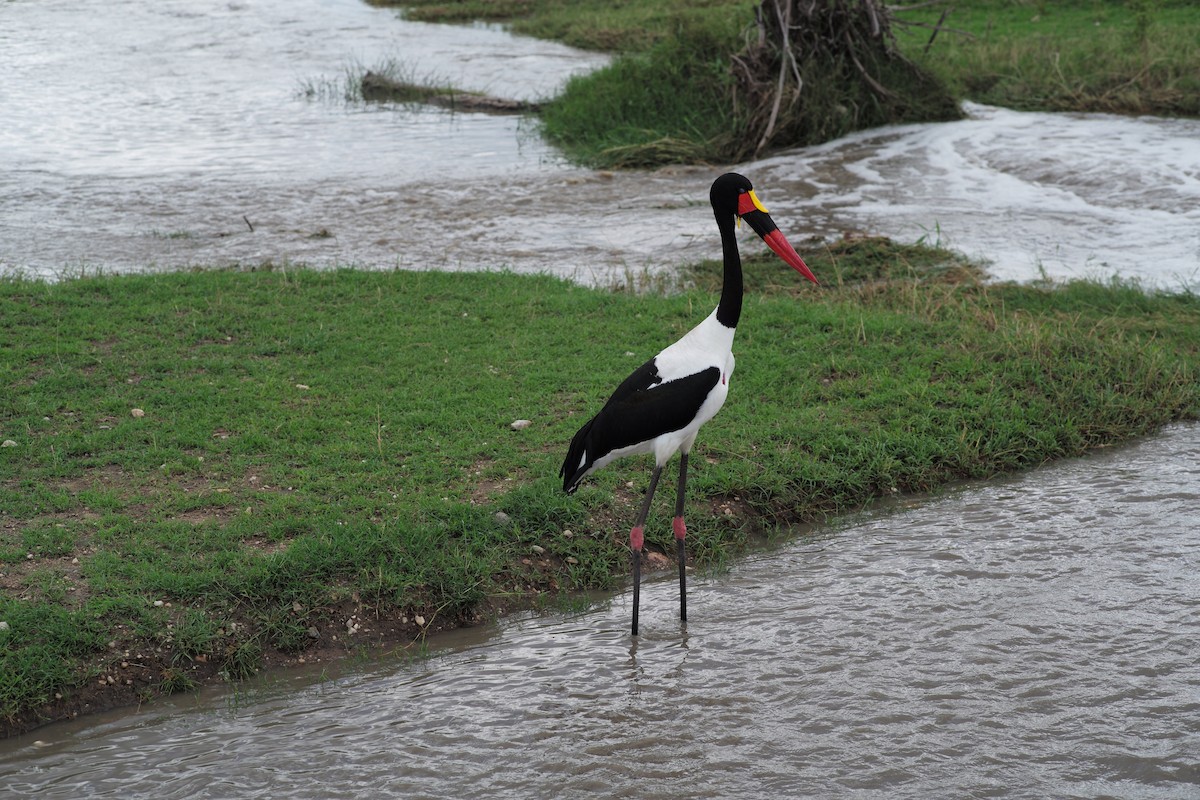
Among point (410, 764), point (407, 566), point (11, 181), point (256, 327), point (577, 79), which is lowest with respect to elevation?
point (410, 764)

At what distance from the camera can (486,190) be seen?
12586mm

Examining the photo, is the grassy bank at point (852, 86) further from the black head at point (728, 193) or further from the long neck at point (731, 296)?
the long neck at point (731, 296)

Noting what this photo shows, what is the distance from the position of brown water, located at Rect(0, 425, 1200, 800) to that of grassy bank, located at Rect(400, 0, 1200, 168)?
8940 millimetres

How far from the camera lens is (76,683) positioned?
440 cm

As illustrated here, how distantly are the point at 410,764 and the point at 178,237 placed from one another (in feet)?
25.6

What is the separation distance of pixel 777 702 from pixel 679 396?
1.24 metres

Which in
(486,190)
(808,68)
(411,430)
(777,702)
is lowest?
(777,702)

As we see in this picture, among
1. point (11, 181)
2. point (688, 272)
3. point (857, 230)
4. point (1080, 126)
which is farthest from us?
point (1080, 126)

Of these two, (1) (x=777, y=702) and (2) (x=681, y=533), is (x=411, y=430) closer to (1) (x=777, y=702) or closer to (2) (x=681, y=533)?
(2) (x=681, y=533)

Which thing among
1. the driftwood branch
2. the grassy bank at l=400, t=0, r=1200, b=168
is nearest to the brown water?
the driftwood branch

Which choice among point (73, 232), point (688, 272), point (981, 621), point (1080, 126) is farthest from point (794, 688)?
point (1080, 126)

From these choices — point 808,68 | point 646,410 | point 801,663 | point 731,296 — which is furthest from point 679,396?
point 808,68

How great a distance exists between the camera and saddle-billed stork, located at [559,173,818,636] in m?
4.77

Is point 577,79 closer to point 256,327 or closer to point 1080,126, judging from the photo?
point 1080,126
